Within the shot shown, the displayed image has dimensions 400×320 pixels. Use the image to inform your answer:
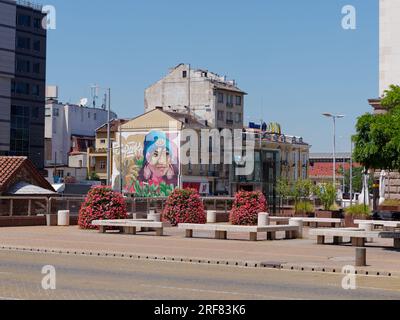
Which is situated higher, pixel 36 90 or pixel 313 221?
pixel 36 90

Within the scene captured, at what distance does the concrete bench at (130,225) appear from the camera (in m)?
33.3

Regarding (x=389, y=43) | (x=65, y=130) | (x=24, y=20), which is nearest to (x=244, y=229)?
(x=389, y=43)

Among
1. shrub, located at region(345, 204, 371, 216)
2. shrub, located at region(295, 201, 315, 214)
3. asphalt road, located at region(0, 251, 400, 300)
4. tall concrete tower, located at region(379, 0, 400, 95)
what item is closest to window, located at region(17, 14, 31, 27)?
shrub, located at region(295, 201, 315, 214)

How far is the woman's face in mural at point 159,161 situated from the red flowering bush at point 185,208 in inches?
2720

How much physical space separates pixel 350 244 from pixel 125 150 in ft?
283

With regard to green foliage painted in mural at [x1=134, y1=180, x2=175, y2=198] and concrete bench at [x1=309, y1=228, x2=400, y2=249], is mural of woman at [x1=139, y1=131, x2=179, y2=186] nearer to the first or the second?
green foliage painted in mural at [x1=134, y1=180, x2=175, y2=198]

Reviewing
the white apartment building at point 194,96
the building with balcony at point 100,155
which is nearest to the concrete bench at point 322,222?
→ the white apartment building at point 194,96

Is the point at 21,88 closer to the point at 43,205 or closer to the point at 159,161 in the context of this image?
the point at 159,161

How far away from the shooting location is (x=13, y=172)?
4356 centimetres

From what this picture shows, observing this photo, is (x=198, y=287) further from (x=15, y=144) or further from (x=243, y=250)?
(x=15, y=144)

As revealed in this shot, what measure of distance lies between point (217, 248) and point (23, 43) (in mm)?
95226

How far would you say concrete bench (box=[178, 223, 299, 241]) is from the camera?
30.8 metres

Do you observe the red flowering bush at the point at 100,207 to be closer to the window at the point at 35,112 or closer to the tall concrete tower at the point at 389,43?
the tall concrete tower at the point at 389,43

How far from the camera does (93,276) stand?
18203 mm
